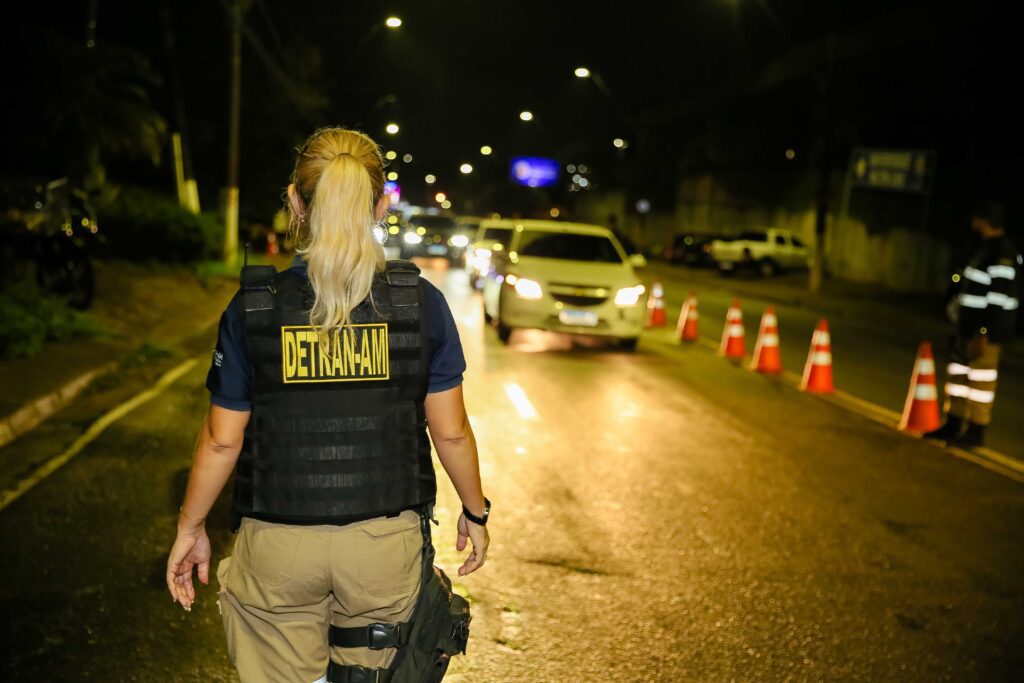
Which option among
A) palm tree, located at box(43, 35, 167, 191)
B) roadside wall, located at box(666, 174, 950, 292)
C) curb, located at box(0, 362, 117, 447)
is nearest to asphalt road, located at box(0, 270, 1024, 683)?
curb, located at box(0, 362, 117, 447)

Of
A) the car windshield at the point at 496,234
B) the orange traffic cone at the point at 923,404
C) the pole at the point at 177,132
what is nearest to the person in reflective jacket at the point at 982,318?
the orange traffic cone at the point at 923,404

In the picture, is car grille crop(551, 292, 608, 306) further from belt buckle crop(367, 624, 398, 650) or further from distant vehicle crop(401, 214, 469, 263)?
distant vehicle crop(401, 214, 469, 263)

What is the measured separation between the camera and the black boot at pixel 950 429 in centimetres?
934

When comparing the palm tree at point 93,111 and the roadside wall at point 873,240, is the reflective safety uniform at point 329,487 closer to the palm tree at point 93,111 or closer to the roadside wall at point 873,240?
the palm tree at point 93,111

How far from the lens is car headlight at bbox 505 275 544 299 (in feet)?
46.4

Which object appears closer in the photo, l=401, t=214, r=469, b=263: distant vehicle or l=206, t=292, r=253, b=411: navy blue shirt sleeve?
l=206, t=292, r=253, b=411: navy blue shirt sleeve

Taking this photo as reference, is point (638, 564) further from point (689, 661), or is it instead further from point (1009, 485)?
point (1009, 485)

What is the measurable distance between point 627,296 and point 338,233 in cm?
1187

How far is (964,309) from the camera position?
346 inches

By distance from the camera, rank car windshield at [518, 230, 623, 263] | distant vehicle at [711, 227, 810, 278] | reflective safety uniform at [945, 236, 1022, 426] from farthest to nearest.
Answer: distant vehicle at [711, 227, 810, 278]
car windshield at [518, 230, 623, 263]
reflective safety uniform at [945, 236, 1022, 426]

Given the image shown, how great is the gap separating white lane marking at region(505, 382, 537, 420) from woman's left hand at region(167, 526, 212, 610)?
682cm

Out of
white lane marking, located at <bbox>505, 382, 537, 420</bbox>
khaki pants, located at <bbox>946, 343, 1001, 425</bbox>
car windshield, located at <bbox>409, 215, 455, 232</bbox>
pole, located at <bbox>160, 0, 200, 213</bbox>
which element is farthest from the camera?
car windshield, located at <bbox>409, 215, 455, 232</bbox>

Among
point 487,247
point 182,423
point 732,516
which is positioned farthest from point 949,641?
point 487,247

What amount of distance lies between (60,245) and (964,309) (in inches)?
458
